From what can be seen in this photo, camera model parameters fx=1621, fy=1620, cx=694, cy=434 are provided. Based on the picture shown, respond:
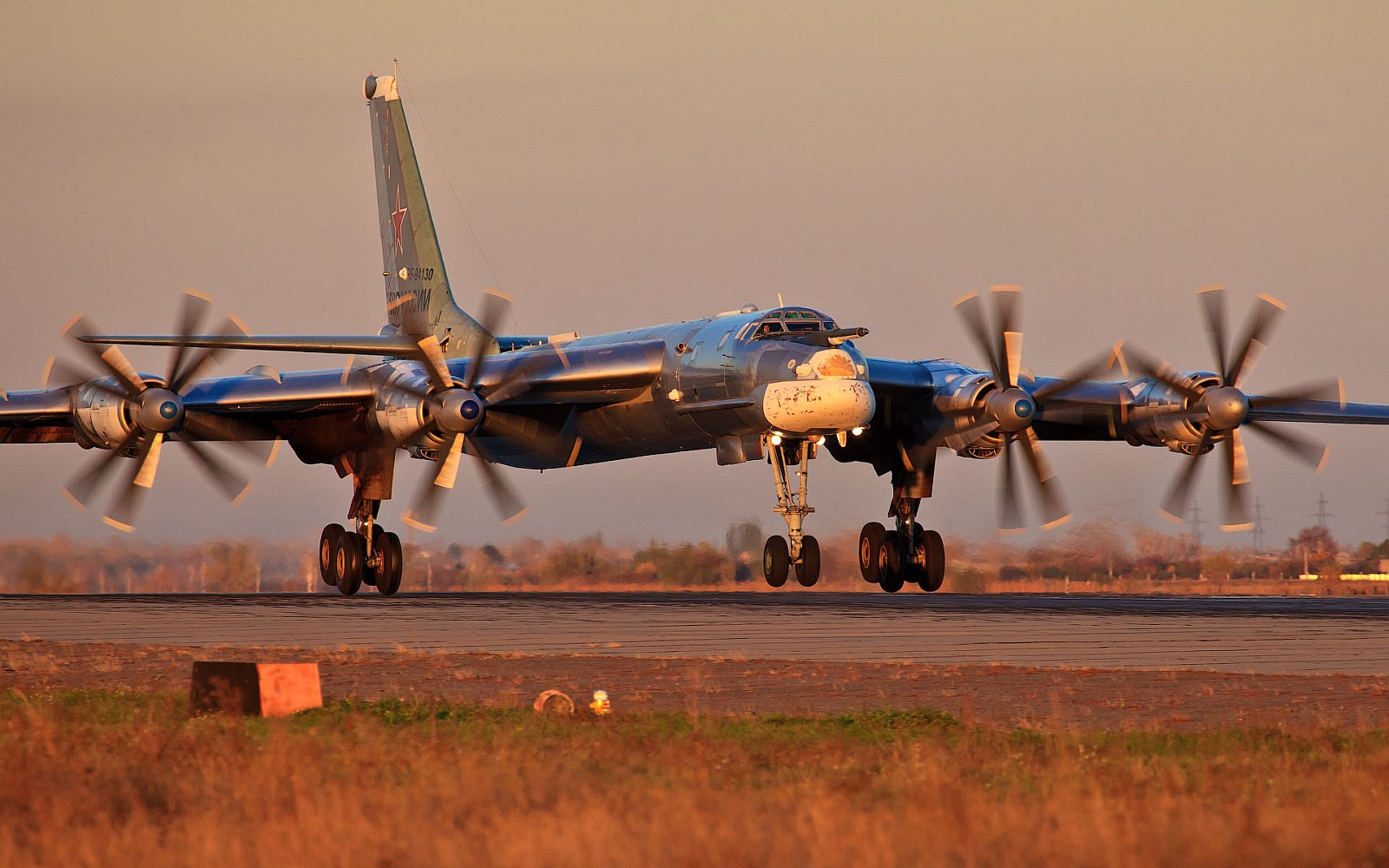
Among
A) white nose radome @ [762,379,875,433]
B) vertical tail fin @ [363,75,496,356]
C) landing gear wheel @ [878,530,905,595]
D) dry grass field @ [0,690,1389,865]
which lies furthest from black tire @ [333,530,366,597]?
dry grass field @ [0,690,1389,865]

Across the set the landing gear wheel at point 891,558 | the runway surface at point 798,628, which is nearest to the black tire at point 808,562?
the runway surface at point 798,628

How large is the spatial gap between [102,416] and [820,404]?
1206 cm

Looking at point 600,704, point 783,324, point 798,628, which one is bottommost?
point 600,704

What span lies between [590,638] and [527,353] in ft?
36.1

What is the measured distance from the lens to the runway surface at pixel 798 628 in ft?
57.2

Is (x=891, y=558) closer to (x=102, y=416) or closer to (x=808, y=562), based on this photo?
(x=808, y=562)

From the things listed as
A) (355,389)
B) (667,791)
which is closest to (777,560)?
(355,389)

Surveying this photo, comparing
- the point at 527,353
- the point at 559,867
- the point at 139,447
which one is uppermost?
the point at 527,353

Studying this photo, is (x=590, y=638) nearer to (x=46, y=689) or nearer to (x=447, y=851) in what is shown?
(x=46, y=689)

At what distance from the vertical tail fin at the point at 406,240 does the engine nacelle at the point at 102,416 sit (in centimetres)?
941

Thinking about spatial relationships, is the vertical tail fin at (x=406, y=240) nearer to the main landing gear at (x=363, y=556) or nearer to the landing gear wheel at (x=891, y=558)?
the main landing gear at (x=363, y=556)

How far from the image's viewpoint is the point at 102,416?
1071 inches

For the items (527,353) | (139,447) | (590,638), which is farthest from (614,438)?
(590,638)

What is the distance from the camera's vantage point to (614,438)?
30234 mm
